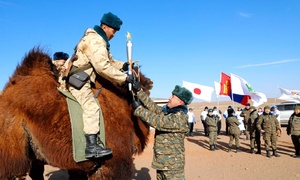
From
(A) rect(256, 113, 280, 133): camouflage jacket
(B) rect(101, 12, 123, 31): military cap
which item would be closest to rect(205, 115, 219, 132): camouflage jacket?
(A) rect(256, 113, 280, 133): camouflage jacket

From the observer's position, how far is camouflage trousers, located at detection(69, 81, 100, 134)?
119 inches

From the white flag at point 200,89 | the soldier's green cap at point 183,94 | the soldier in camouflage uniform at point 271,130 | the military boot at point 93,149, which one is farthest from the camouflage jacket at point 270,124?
the military boot at point 93,149

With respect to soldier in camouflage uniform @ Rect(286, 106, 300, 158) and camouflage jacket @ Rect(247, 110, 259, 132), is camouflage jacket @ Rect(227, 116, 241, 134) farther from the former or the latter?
soldier in camouflage uniform @ Rect(286, 106, 300, 158)

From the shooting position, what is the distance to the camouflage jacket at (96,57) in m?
3.10

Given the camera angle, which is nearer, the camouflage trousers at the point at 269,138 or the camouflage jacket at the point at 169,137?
the camouflage jacket at the point at 169,137

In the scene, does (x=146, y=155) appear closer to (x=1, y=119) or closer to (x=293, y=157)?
(x=293, y=157)

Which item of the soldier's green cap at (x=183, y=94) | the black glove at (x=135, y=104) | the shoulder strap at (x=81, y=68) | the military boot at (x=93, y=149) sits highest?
the shoulder strap at (x=81, y=68)

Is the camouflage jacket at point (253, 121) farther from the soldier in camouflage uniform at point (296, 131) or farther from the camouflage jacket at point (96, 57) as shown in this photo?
the camouflage jacket at point (96, 57)

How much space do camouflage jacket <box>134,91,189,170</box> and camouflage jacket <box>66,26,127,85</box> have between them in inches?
27.6

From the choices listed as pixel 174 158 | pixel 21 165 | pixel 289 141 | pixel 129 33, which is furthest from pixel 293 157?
pixel 21 165

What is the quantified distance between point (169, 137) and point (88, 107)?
136cm

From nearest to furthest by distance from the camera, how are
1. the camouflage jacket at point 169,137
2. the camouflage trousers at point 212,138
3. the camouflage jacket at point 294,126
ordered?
the camouflage jacket at point 169,137 → the camouflage jacket at point 294,126 → the camouflage trousers at point 212,138

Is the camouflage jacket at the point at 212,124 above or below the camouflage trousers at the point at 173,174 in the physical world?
above

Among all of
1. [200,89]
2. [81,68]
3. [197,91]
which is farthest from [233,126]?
[81,68]
